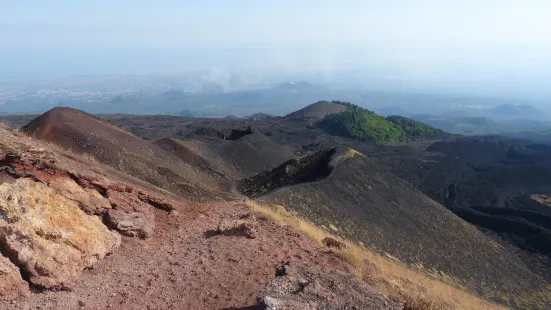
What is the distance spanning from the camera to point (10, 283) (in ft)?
19.9

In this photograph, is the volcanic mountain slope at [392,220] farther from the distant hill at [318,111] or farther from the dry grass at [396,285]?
the distant hill at [318,111]

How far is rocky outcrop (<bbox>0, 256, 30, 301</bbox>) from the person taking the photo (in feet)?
19.6

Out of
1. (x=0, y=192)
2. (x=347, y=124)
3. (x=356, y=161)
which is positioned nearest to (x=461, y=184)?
(x=356, y=161)

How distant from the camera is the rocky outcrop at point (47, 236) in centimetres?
644

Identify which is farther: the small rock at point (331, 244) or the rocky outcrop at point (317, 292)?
the small rock at point (331, 244)

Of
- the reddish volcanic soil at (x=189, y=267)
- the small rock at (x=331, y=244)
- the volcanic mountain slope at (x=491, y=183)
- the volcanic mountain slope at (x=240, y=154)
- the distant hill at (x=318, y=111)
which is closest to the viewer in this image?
the reddish volcanic soil at (x=189, y=267)

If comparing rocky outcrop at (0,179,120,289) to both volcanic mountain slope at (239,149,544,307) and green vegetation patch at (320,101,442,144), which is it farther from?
green vegetation patch at (320,101,442,144)

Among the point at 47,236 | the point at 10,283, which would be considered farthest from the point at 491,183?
the point at 10,283

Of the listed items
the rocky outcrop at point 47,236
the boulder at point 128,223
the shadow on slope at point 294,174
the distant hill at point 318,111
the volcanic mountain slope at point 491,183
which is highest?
the rocky outcrop at point 47,236

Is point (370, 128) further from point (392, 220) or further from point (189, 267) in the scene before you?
point (189, 267)

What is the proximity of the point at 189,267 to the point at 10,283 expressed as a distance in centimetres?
292

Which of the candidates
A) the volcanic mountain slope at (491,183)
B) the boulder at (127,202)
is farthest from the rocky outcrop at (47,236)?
the volcanic mountain slope at (491,183)

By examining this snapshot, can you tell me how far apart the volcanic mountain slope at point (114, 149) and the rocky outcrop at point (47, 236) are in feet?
40.3

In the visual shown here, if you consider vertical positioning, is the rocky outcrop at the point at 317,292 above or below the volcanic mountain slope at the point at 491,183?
above
